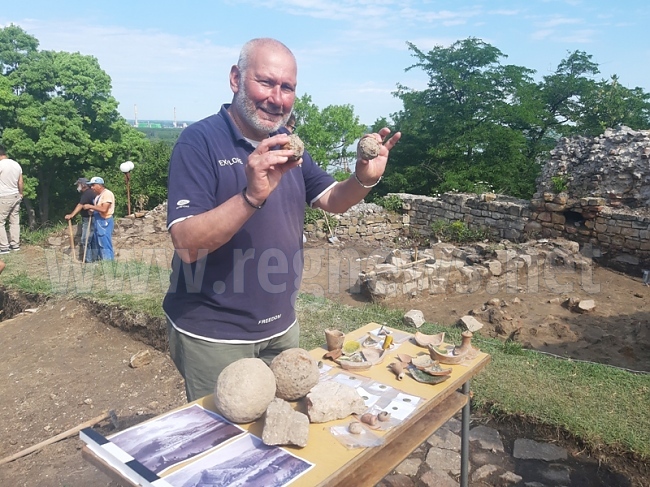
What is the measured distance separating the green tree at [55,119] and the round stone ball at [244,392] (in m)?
17.0

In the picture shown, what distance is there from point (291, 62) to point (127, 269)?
19.4ft

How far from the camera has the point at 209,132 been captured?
198 centimetres

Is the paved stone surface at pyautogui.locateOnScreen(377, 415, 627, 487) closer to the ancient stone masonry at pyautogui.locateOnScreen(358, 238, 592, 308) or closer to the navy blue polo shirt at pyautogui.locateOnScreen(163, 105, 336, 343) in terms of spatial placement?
the navy blue polo shirt at pyautogui.locateOnScreen(163, 105, 336, 343)

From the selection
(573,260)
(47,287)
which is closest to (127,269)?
(47,287)

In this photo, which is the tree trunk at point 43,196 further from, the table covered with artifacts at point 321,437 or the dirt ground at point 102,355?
the table covered with artifacts at point 321,437

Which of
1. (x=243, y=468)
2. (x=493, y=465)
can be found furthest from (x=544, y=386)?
(x=243, y=468)

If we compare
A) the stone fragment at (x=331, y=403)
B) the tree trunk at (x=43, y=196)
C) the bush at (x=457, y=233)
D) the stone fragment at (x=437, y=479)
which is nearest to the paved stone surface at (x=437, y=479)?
the stone fragment at (x=437, y=479)

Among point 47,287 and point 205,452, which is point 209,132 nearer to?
point 205,452

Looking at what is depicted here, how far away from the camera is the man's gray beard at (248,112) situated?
1.99m

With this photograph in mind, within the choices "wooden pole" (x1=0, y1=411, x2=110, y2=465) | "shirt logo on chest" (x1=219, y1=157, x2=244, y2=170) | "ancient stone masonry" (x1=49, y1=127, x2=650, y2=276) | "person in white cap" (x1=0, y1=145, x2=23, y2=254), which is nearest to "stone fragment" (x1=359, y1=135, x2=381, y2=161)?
"shirt logo on chest" (x1=219, y1=157, x2=244, y2=170)

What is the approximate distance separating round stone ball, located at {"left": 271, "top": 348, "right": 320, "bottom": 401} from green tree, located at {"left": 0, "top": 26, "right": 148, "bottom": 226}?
16979 millimetres

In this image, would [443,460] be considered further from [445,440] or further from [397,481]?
[397,481]

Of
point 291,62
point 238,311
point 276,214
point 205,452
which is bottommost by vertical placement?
point 205,452

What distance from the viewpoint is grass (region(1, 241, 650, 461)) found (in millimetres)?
3119
